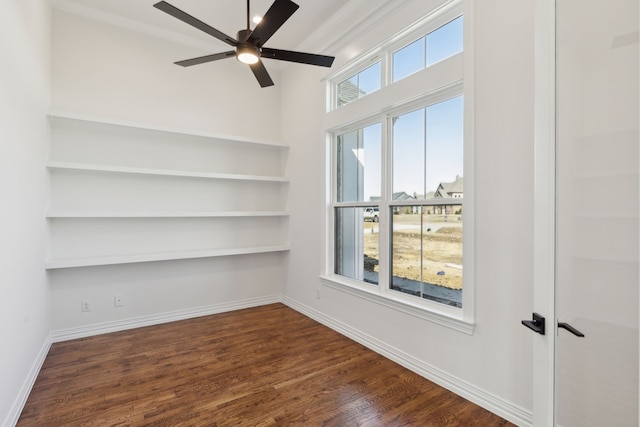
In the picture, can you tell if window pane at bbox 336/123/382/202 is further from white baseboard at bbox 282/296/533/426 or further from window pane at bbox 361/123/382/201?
white baseboard at bbox 282/296/533/426

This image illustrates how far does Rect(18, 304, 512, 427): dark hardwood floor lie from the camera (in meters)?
2.05

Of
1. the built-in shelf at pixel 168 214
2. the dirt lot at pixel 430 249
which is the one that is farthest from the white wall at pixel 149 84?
the dirt lot at pixel 430 249

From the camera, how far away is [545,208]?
4.16 ft

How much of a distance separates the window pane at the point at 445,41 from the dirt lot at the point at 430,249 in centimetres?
131

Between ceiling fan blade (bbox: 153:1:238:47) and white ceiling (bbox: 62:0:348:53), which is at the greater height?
white ceiling (bbox: 62:0:348:53)

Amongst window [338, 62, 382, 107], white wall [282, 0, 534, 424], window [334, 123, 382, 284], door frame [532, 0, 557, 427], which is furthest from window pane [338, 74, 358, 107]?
door frame [532, 0, 557, 427]

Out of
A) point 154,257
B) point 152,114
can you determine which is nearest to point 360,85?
point 152,114

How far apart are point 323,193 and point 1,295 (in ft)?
9.17

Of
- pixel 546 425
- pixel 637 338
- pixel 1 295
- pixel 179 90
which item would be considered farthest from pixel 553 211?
pixel 179 90

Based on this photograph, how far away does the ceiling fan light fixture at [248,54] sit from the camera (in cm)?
235

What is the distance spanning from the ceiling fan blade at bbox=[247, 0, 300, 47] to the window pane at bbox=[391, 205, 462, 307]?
178 centimetres

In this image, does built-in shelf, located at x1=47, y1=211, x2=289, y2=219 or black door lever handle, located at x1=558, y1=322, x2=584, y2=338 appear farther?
built-in shelf, located at x1=47, y1=211, x2=289, y2=219

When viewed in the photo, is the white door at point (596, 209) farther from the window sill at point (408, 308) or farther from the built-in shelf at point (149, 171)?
the built-in shelf at point (149, 171)

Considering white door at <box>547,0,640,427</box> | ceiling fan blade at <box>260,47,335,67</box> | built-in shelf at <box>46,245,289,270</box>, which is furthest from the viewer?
built-in shelf at <box>46,245,289,270</box>
